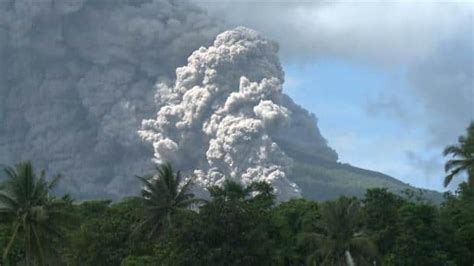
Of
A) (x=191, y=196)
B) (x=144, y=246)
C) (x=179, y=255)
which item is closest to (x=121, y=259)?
(x=144, y=246)

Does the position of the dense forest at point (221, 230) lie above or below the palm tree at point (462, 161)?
below

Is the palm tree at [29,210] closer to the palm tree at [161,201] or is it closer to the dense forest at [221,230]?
the dense forest at [221,230]

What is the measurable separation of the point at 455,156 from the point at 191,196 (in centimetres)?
3155

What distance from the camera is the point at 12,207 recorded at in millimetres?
77250

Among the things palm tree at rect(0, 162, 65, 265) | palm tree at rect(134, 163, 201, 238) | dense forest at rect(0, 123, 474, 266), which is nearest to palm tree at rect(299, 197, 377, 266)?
dense forest at rect(0, 123, 474, 266)

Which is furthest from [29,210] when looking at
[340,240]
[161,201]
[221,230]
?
[340,240]

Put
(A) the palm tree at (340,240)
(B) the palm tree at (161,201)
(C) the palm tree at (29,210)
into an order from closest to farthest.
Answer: (C) the palm tree at (29,210)
(A) the palm tree at (340,240)
(B) the palm tree at (161,201)

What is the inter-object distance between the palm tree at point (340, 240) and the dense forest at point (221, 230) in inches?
3.2

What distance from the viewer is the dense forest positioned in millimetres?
77000

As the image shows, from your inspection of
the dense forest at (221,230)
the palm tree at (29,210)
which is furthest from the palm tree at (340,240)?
the palm tree at (29,210)

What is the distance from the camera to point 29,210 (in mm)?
76562

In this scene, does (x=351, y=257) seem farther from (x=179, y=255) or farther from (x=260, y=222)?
(x=179, y=255)

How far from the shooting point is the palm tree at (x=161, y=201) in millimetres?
88875

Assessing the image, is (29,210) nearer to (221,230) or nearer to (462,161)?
(221,230)
